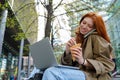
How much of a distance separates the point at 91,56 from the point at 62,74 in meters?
0.42

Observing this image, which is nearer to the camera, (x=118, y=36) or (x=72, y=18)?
(x=72, y=18)

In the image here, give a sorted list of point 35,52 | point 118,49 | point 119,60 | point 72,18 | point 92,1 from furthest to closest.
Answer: point 118,49 → point 119,60 → point 72,18 → point 92,1 → point 35,52

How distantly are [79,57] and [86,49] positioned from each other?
15 centimetres

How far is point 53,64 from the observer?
2217 mm

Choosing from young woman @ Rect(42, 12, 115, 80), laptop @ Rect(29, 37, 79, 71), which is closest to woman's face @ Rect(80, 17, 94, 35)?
young woman @ Rect(42, 12, 115, 80)

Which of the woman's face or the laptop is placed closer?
the laptop

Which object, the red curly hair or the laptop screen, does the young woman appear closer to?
the red curly hair

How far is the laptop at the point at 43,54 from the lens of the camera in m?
2.25

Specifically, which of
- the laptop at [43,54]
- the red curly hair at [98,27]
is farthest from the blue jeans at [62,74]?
the red curly hair at [98,27]

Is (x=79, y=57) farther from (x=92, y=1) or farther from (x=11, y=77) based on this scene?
(x=11, y=77)

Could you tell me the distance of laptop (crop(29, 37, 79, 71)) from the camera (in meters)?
2.25

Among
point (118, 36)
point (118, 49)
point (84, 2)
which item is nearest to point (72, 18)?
point (84, 2)

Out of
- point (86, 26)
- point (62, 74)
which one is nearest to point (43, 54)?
point (62, 74)

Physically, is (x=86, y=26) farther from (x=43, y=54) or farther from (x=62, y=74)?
(x=62, y=74)
